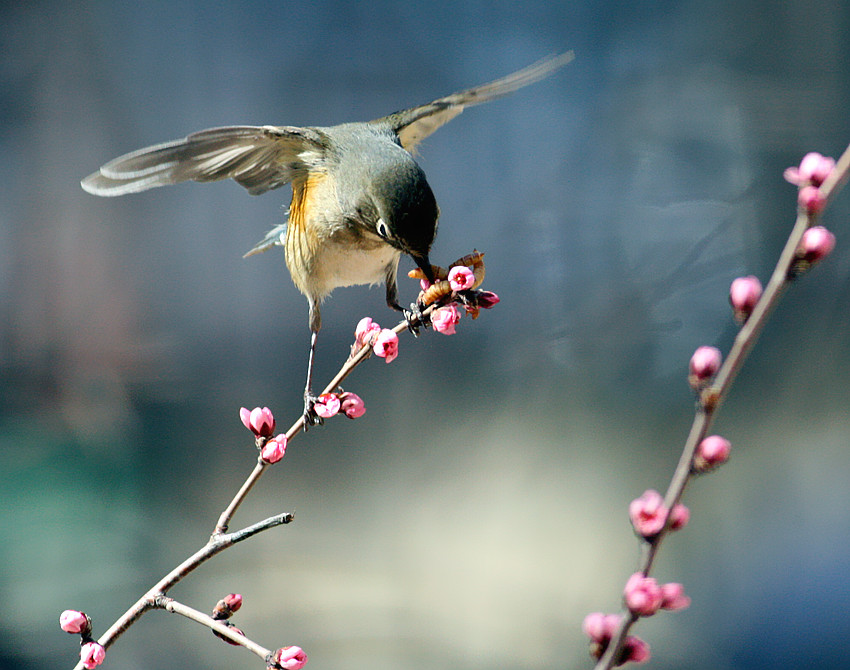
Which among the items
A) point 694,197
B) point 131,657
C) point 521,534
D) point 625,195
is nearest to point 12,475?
point 131,657

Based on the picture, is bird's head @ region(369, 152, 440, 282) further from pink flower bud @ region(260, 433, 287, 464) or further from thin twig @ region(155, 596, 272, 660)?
thin twig @ region(155, 596, 272, 660)

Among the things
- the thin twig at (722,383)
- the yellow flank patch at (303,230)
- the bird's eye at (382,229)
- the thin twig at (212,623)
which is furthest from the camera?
the yellow flank patch at (303,230)

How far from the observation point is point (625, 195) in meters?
2.11

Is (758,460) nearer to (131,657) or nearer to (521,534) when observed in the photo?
(521,534)

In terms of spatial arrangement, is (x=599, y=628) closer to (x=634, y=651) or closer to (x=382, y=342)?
(x=634, y=651)

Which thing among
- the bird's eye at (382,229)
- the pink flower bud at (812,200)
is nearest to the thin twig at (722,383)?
the pink flower bud at (812,200)

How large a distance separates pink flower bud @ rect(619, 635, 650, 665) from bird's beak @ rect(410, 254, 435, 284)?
41cm

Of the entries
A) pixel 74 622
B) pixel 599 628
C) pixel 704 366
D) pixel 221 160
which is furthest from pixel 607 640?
pixel 221 160

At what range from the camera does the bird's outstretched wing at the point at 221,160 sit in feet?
2.27

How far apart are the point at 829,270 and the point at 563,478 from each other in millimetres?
886

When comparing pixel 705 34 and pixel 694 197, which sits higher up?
pixel 705 34

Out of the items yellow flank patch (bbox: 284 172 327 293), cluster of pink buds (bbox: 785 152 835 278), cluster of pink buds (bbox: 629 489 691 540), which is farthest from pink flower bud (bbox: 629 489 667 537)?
yellow flank patch (bbox: 284 172 327 293)

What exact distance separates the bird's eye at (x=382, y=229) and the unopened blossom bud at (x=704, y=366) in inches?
19.8

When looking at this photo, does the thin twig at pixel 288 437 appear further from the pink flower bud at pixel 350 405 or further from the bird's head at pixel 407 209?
the bird's head at pixel 407 209
